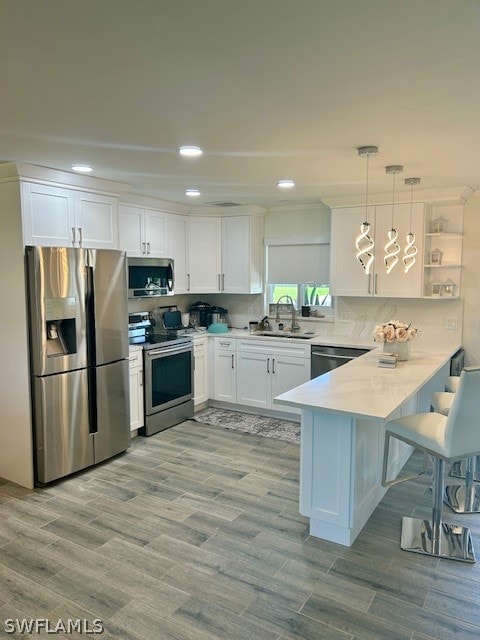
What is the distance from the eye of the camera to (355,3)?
4.50 ft

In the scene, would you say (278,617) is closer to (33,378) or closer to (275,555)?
(275,555)

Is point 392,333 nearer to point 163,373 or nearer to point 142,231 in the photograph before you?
point 163,373

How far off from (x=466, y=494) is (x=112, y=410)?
2845 mm

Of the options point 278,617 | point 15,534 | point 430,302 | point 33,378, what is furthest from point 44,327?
A: point 430,302

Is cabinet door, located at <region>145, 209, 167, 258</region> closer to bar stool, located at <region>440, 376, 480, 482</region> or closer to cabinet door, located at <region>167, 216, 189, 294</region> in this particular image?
cabinet door, located at <region>167, 216, 189, 294</region>

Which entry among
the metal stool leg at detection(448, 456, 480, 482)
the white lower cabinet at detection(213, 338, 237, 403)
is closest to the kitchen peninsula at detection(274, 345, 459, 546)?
the metal stool leg at detection(448, 456, 480, 482)

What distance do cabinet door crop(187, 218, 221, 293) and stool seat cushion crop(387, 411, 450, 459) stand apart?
10.7ft

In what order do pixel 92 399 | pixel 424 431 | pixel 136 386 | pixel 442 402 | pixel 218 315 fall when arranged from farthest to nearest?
pixel 218 315, pixel 136 386, pixel 92 399, pixel 442 402, pixel 424 431

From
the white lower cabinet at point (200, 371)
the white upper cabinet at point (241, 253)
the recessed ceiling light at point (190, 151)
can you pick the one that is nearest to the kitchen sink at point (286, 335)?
the white upper cabinet at point (241, 253)

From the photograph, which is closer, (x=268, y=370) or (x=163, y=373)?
(x=163, y=373)

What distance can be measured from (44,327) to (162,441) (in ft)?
5.67

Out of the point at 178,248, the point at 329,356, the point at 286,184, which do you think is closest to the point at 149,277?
the point at 178,248

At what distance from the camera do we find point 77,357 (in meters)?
3.75

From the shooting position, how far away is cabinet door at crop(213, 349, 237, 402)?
5.42 m
